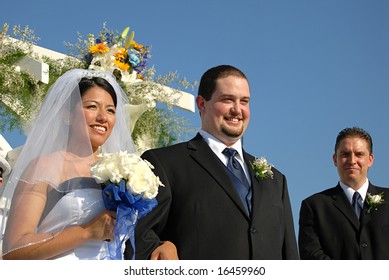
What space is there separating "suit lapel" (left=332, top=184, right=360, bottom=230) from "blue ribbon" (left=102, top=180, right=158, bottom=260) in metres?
2.47

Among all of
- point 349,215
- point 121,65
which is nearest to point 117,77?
point 121,65

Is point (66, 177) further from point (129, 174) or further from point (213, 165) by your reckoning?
point (213, 165)

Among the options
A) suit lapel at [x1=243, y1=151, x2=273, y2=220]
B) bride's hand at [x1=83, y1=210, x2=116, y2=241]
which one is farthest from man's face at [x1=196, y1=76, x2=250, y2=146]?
bride's hand at [x1=83, y1=210, x2=116, y2=241]

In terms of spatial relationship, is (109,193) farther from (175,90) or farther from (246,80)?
(175,90)

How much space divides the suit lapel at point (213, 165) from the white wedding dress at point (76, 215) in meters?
0.93

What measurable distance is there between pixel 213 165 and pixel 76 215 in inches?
45.2

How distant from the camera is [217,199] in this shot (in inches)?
196

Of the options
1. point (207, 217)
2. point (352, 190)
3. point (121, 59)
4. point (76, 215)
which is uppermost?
point (121, 59)

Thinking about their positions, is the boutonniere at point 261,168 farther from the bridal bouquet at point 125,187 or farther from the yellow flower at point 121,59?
the yellow flower at point 121,59

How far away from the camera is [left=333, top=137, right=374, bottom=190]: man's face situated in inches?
244

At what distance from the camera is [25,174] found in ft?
14.6

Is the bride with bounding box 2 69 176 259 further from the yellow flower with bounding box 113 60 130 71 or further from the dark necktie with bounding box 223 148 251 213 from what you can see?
the yellow flower with bounding box 113 60 130 71

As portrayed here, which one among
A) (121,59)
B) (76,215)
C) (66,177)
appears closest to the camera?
(76,215)
